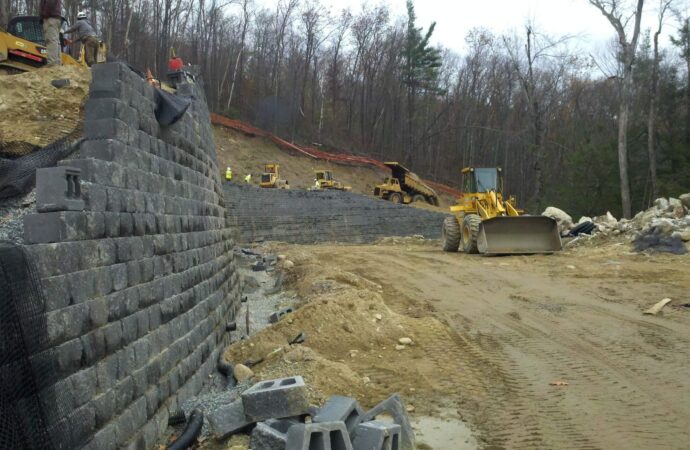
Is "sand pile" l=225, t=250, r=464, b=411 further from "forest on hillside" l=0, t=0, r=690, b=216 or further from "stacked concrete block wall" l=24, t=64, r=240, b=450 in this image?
"forest on hillside" l=0, t=0, r=690, b=216

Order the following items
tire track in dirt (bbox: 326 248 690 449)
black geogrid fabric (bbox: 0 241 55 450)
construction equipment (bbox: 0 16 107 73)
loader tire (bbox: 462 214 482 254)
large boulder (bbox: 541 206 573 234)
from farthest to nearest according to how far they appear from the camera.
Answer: large boulder (bbox: 541 206 573 234) → loader tire (bbox: 462 214 482 254) → construction equipment (bbox: 0 16 107 73) → tire track in dirt (bbox: 326 248 690 449) → black geogrid fabric (bbox: 0 241 55 450)

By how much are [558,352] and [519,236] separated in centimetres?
1092

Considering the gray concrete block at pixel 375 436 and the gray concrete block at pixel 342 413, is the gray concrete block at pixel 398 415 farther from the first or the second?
the gray concrete block at pixel 375 436

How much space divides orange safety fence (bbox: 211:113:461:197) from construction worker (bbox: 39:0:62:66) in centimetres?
3046

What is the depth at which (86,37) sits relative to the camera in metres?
12.2

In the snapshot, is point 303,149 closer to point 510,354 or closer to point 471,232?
point 471,232

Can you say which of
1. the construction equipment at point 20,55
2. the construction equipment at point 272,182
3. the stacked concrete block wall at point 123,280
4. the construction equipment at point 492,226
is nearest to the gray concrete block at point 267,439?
the stacked concrete block wall at point 123,280

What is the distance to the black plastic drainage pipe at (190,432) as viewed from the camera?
192 inches

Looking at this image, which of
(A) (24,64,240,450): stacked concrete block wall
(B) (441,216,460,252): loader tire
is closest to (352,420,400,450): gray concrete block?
(A) (24,64,240,450): stacked concrete block wall

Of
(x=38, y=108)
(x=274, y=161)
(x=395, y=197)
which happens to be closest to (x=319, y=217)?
(x=395, y=197)

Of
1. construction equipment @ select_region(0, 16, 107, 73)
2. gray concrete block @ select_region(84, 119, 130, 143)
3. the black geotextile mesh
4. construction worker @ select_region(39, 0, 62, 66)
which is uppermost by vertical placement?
construction worker @ select_region(39, 0, 62, 66)

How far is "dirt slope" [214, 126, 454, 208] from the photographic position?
1619 inches

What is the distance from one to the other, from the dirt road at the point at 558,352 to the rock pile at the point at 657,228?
1.88 meters

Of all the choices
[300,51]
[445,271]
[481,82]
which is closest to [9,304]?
[445,271]
